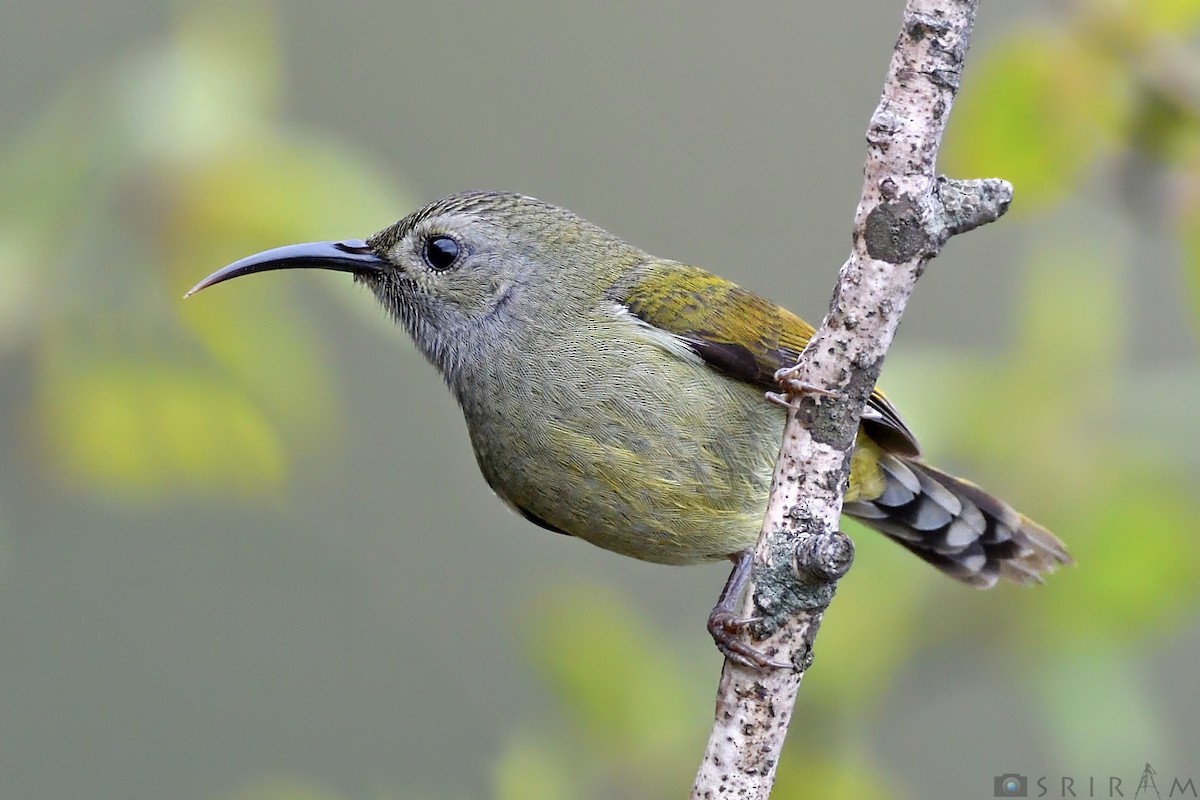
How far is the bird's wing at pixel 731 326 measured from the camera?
387 cm

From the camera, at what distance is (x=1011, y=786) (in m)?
4.40

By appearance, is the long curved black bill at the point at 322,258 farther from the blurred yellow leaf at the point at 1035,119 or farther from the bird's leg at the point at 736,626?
the blurred yellow leaf at the point at 1035,119

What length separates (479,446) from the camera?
3975mm

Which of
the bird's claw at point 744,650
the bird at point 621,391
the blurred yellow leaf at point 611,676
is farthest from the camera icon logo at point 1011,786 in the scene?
the bird's claw at point 744,650

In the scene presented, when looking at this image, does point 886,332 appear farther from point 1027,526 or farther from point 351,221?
point 1027,526

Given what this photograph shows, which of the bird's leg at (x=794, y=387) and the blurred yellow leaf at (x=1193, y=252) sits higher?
the blurred yellow leaf at (x=1193, y=252)

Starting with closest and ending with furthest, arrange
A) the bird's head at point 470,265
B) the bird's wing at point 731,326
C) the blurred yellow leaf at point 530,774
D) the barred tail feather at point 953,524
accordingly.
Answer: the blurred yellow leaf at point 530,774 < the bird's wing at point 731,326 < the bird's head at point 470,265 < the barred tail feather at point 953,524

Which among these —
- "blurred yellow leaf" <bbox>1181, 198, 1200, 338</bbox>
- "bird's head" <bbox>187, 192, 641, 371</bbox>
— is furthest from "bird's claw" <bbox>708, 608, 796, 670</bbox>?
"bird's head" <bbox>187, 192, 641, 371</bbox>

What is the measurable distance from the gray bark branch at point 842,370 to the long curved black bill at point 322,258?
5.81 feet

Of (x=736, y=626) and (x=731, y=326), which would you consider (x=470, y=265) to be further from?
(x=736, y=626)

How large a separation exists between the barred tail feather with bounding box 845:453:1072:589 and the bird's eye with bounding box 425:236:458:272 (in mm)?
1544

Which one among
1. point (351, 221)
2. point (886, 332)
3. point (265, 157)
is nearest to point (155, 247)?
point (265, 157)

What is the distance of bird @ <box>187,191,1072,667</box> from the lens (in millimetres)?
3693

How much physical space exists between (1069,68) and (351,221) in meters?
1.90
